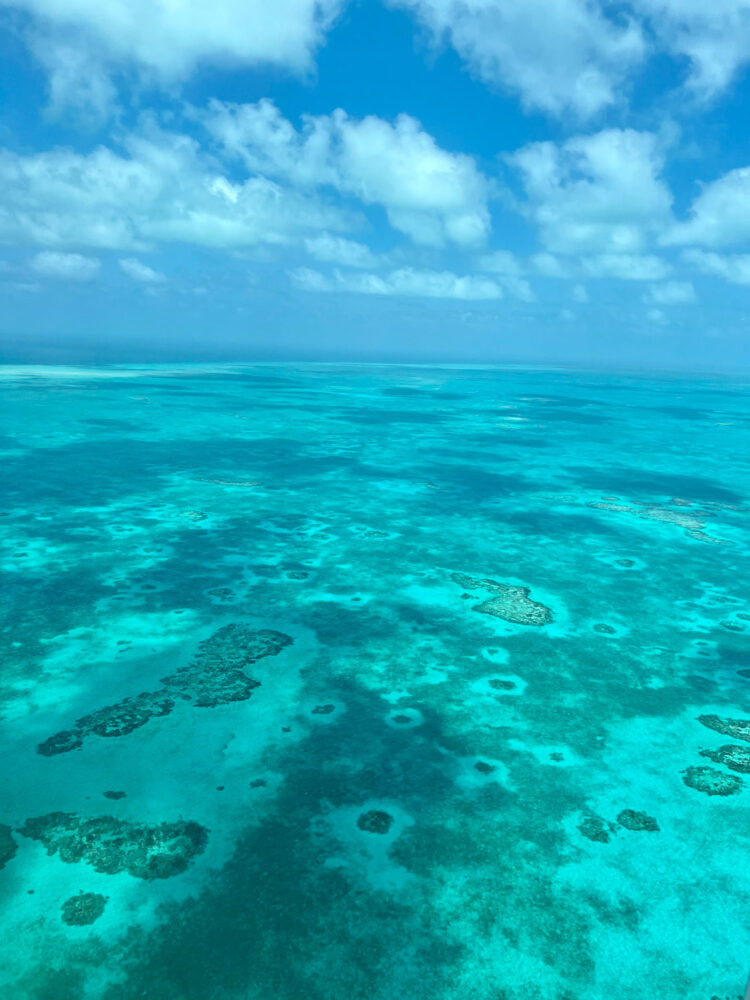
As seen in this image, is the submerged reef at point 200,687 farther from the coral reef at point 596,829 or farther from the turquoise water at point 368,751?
the coral reef at point 596,829

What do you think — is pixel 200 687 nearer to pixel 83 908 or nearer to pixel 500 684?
pixel 83 908

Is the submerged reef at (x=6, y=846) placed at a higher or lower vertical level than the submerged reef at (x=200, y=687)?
lower

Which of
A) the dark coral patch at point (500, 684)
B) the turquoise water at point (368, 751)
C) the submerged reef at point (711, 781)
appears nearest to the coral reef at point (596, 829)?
the turquoise water at point (368, 751)

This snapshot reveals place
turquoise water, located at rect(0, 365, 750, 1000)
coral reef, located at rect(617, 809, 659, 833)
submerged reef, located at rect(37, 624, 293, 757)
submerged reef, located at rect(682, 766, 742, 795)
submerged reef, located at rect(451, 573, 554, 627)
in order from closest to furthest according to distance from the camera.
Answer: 1. turquoise water, located at rect(0, 365, 750, 1000)
2. coral reef, located at rect(617, 809, 659, 833)
3. submerged reef, located at rect(682, 766, 742, 795)
4. submerged reef, located at rect(37, 624, 293, 757)
5. submerged reef, located at rect(451, 573, 554, 627)

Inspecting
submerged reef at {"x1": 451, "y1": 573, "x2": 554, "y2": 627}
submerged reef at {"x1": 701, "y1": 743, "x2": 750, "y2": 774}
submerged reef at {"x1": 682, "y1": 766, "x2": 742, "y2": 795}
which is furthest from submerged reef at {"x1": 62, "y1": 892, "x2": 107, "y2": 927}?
submerged reef at {"x1": 451, "y1": 573, "x2": 554, "y2": 627}

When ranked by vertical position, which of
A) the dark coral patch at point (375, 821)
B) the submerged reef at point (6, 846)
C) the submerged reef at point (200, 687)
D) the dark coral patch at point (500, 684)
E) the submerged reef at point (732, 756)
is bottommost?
the submerged reef at point (732, 756)

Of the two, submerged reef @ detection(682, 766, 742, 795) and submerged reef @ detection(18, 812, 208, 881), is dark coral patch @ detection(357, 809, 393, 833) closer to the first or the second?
submerged reef @ detection(18, 812, 208, 881)

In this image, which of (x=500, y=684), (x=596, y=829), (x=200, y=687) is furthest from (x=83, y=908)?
(x=500, y=684)
